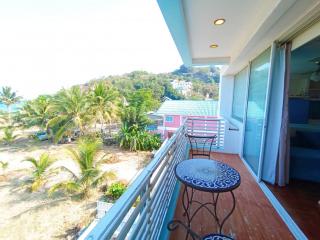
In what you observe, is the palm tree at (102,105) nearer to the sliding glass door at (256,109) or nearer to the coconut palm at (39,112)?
the coconut palm at (39,112)

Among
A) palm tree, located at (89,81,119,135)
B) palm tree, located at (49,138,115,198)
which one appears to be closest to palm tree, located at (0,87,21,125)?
palm tree, located at (89,81,119,135)

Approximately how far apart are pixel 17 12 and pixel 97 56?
54.8ft

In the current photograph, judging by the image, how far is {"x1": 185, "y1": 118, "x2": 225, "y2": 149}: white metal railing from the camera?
4.17 meters

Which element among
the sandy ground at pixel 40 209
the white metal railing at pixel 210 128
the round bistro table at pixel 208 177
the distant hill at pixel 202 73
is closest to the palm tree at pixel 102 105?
the sandy ground at pixel 40 209

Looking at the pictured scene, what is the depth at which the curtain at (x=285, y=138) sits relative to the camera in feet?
7.16

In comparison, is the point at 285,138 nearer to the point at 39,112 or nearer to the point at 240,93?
the point at 240,93

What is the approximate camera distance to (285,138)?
2.27 meters

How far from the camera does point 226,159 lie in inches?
143

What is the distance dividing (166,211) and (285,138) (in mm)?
1806

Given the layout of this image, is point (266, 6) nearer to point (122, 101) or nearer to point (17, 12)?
point (122, 101)

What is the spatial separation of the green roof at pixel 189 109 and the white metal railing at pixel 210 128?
576 centimetres

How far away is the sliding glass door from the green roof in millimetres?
7013

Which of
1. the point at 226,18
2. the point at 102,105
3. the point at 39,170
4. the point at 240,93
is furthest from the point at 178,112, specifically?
the point at 226,18

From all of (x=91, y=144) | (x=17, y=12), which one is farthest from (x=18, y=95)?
(x=91, y=144)
